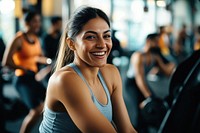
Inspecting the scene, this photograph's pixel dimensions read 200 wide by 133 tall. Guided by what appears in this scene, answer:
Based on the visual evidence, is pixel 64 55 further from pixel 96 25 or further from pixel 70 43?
pixel 96 25

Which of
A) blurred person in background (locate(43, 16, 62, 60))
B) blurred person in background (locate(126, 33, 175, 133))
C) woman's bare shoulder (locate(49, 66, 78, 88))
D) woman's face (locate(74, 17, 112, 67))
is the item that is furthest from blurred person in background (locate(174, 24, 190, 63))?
woman's bare shoulder (locate(49, 66, 78, 88))

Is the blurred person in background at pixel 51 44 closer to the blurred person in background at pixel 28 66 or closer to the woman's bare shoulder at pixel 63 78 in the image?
the blurred person in background at pixel 28 66

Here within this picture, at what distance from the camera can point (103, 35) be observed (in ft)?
4.56

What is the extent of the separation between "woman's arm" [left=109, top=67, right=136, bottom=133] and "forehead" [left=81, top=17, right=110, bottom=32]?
0.28 meters

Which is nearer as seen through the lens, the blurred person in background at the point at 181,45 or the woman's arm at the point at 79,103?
the woman's arm at the point at 79,103

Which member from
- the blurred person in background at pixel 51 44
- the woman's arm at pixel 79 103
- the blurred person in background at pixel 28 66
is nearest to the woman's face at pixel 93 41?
the woman's arm at pixel 79 103

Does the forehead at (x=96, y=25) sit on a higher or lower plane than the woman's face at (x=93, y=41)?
higher

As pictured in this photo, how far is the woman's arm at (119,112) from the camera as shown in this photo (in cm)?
154

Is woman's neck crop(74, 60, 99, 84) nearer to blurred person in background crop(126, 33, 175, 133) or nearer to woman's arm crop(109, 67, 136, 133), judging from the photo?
woman's arm crop(109, 67, 136, 133)

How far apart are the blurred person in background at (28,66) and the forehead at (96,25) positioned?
1.89 metres

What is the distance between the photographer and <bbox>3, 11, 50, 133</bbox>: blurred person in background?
125 inches

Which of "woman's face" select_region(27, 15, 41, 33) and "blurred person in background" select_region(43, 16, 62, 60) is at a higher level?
"woman's face" select_region(27, 15, 41, 33)

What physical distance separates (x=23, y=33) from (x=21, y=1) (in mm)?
4202

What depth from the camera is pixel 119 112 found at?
5.09ft
